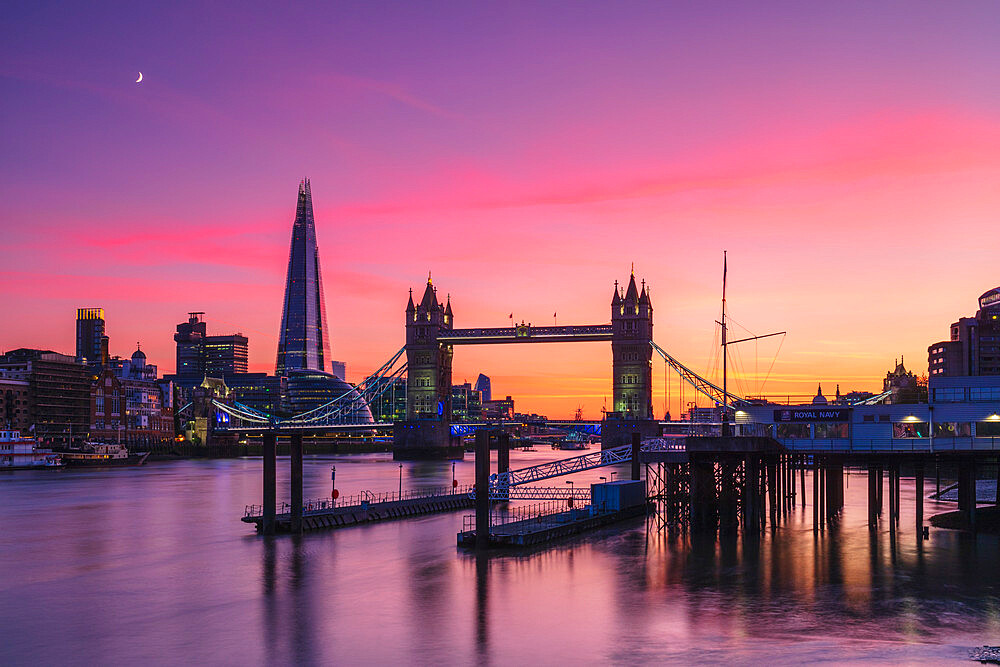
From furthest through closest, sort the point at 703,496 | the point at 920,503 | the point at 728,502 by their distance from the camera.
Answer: the point at 703,496
the point at 728,502
the point at 920,503

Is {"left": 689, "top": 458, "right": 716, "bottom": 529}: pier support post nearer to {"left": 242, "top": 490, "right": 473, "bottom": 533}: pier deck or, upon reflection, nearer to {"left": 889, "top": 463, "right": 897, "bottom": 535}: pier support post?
{"left": 889, "top": 463, "right": 897, "bottom": 535}: pier support post

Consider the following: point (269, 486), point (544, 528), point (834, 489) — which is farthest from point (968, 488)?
point (269, 486)

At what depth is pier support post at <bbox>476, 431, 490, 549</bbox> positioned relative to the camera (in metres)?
60.6

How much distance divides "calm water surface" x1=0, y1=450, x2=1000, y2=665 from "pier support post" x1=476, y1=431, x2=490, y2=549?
1.81 m

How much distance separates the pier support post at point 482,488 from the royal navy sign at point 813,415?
69.5 feet

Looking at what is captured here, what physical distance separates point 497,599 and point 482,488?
12044 millimetres

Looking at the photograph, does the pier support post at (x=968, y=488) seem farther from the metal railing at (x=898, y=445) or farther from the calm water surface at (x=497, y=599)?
the calm water surface at (x=497, y=599)

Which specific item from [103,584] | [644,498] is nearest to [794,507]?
[644,498]

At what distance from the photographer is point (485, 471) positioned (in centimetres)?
6116

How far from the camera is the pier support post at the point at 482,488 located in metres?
60.6

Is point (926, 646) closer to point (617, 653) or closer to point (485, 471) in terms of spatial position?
point (617, 653)

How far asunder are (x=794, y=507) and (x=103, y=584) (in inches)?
2292

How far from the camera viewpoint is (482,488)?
2387 inches

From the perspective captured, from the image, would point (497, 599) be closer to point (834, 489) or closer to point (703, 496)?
point (703, 496)
